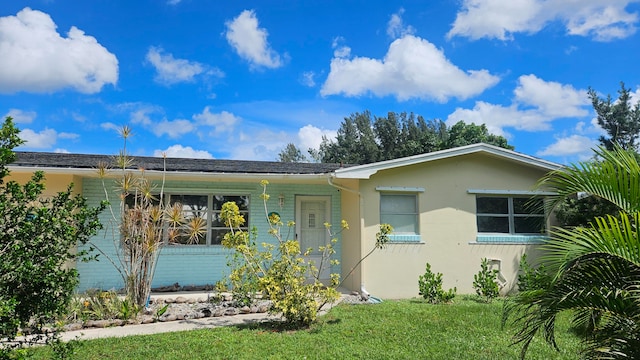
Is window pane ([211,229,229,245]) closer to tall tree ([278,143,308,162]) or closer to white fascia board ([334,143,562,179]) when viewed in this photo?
white fascia board ([334,143,562,179])

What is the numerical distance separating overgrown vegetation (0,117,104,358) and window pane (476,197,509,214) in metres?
9.46

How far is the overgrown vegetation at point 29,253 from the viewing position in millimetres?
3271

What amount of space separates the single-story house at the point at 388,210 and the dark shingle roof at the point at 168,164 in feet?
0.14

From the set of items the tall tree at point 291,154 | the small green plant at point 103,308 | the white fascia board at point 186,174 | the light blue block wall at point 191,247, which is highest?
the tall tree at point 291,154

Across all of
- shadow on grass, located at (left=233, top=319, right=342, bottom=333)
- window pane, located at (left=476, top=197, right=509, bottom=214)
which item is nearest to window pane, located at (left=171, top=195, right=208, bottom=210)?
shadow on grass, located at (left=233, top=319, right=342, bottom=333)

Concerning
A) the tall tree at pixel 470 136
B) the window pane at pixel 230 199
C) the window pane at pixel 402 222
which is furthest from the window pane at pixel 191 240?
the tall tree at pixel 470 136

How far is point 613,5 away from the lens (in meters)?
8.40

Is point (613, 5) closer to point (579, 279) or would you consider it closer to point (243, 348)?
point (579, 279)

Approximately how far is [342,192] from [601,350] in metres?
8.44

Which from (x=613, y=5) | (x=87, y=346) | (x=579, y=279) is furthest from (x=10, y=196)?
(x=613, y=5)

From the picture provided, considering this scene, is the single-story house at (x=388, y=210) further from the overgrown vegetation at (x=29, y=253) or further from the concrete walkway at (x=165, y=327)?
the overgrown vegetation at (x=29, y=253)

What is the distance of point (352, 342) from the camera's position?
19.8ft

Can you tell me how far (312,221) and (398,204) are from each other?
255cm

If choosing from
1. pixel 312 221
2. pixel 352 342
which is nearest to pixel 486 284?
pixel 352 342
